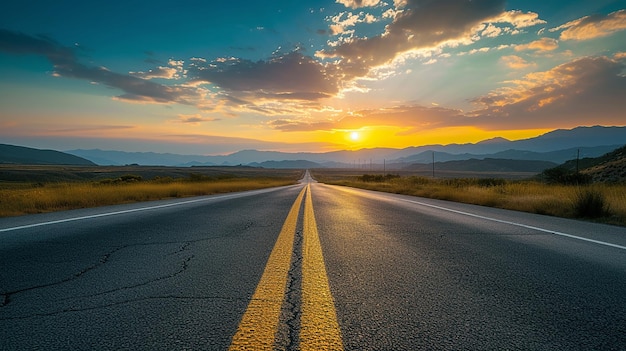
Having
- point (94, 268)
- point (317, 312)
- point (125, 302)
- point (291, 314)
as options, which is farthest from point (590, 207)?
point (94, 268)

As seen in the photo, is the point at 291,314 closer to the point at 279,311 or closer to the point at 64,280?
the point at 279,311

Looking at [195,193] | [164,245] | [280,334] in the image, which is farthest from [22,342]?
[195,193]

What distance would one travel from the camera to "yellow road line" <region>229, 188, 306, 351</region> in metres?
1.67

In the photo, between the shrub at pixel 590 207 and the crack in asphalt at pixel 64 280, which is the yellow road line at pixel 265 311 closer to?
the crack in asphalt at pixel 64 280

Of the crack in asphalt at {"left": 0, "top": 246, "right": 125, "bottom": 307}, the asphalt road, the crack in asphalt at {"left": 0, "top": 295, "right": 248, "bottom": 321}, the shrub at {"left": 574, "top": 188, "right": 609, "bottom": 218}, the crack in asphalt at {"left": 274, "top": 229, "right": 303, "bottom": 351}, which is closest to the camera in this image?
the crack in asphalt at {"left": 274, "top": 229, "right": 303, "bottom": 351}

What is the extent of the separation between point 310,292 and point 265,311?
0.48 meters

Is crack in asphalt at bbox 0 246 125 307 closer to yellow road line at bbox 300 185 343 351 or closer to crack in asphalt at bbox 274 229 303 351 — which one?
crack in asphalt at bbox 274 229 303 351

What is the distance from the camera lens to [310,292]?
2.46m

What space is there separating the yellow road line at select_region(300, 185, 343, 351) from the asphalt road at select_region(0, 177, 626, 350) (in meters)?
0.01

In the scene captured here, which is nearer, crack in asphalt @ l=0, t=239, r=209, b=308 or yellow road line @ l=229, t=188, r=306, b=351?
yellow road line @ l=229, t=188, r=306, b=351

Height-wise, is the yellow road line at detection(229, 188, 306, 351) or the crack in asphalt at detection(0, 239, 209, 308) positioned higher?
the yellow road line at detection(229, 188, 306, 351)

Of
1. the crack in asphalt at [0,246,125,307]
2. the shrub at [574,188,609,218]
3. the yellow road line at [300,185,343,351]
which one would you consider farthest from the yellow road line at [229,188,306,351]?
the shrub at [574,188,609,218]

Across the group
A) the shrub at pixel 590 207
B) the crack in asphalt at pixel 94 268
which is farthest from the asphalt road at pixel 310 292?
the shrub at pixel 590 207

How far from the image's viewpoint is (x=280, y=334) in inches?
69.4
